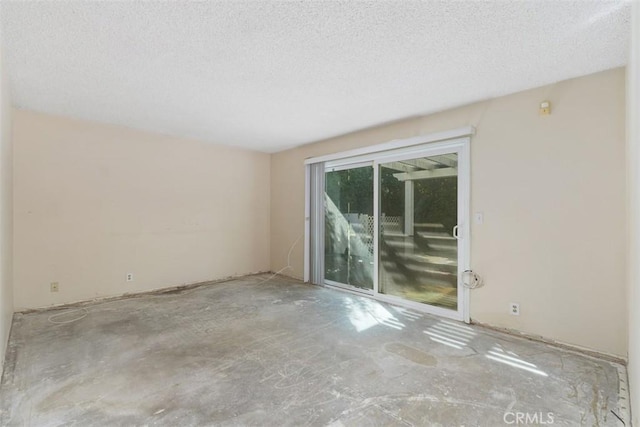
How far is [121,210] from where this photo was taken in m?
4.12

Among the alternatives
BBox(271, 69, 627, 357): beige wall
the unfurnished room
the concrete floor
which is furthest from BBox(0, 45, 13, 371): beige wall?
BBox(271, 69, 627, 357): beige wall

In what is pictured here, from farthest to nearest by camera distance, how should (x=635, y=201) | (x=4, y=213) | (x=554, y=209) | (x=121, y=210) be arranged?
(x=121, y=210) → (x=554, y=209) → (x=4, y=213) → (x=635, y=201)

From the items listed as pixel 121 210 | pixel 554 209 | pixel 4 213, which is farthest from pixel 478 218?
pixel 121 210

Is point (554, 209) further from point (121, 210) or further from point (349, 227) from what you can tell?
point (121, 210)

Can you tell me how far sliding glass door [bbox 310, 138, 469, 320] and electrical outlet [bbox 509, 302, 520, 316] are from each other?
0.42 m

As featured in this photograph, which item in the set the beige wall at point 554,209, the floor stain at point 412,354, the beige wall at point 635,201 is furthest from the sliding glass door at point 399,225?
the beige wall at point 635,201

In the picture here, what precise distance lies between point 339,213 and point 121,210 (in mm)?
3133

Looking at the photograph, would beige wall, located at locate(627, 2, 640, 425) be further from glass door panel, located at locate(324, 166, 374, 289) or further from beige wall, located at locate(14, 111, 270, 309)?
beige wall, located at locate(14, 111, 270, 309)

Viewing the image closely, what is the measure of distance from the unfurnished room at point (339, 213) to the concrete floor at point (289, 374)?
0.02 meters

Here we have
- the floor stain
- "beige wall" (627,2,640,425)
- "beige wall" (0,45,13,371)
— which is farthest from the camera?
the floor stain

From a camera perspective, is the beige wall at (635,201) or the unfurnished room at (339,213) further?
the unfurnished room at (339,213)

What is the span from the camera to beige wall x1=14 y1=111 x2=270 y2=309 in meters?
3.50

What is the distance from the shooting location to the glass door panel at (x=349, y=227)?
4.35 metres

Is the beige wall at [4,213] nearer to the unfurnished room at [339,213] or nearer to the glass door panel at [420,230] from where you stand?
the unfurnished room at [339,213]
